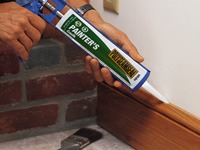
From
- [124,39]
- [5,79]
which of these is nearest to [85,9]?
[124,39]

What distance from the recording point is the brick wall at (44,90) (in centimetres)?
81

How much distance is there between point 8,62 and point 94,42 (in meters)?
0.23

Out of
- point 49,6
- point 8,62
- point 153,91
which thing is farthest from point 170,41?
point 8,62

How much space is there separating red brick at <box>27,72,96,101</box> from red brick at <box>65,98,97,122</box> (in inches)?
1.2

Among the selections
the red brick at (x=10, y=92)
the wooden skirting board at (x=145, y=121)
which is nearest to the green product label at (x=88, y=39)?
the wooden skirting board at (x=145, y=121)

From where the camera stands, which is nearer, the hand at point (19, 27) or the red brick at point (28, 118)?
the hand at point (19, 27)

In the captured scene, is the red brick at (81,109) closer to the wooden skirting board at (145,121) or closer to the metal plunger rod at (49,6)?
the wooden skirting board at (145,121)

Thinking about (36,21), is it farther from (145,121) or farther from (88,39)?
(145,121)

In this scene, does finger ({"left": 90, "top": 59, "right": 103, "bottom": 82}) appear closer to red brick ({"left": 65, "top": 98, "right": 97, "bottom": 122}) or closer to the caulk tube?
the caulk tube

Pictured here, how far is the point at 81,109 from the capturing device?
2.96 feet

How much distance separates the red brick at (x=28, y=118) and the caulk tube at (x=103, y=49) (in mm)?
240

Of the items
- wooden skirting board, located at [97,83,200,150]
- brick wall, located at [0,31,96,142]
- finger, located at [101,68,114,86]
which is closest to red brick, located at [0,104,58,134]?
brick wall, located at [0,31,96,142]

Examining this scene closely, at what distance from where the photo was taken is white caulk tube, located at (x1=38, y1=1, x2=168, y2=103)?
646 millimetres

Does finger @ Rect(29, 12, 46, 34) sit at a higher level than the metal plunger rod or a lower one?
lower
